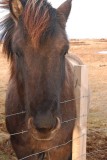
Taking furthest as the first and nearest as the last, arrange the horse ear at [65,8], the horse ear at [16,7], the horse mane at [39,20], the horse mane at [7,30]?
the horse mane at [7,30], the horse ear at [65,8], the horse ear at [16,7], the horse mane at [39,20]

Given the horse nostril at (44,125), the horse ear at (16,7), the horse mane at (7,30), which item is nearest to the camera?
the horse nostril at (44,125)

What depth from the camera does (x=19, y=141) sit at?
15.3 ft

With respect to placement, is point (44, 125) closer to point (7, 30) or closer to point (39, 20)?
point (39, 20)

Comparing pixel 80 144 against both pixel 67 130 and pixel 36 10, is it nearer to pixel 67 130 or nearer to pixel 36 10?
pixel 67 130

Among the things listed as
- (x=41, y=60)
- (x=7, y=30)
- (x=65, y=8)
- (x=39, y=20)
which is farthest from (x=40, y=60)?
(x=7, y=30)

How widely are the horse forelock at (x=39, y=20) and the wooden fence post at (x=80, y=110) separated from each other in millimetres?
477

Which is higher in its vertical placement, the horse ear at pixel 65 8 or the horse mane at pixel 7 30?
the horse ear at pixel 65 8

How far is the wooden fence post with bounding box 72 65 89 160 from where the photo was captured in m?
3.75

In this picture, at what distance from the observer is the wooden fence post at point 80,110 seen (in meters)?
3.75

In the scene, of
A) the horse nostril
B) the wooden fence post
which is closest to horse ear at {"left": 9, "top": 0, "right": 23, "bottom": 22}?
the wooden fence post

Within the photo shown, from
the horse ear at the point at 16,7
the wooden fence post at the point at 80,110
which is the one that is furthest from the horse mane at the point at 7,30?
the wooden fence post at the point at 80,110

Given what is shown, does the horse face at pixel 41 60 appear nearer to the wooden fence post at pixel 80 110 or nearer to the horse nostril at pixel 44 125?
the horse nostril at pixel 44 125

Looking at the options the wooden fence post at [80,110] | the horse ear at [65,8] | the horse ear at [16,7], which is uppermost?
the horse ear at [16,7]

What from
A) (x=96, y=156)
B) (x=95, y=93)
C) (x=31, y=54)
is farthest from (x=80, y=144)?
(x=95, y=93)
